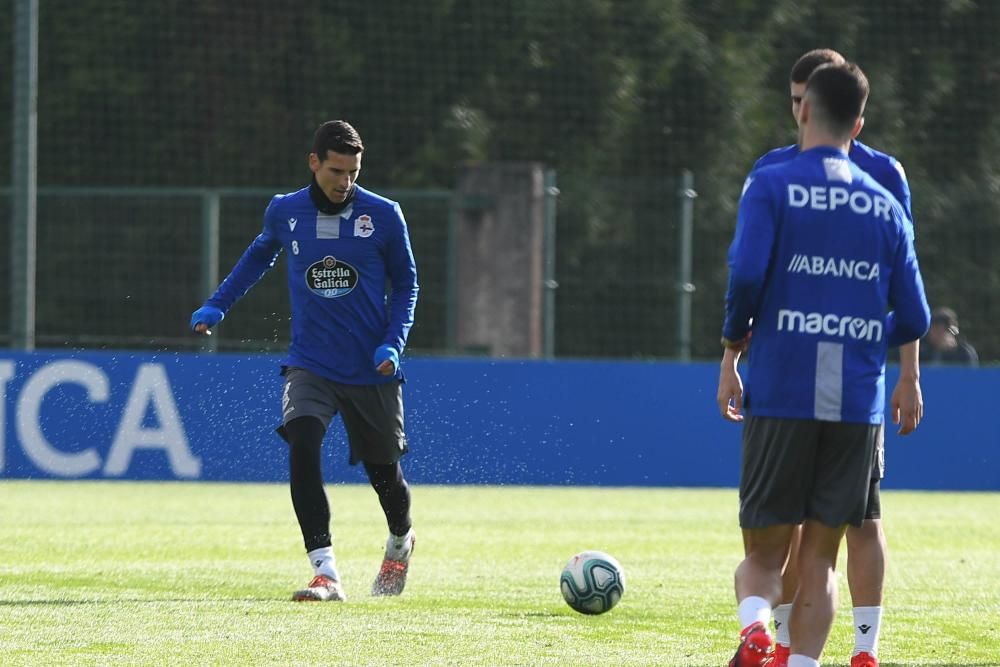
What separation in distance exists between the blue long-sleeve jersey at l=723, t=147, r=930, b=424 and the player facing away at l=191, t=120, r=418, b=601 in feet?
9.30

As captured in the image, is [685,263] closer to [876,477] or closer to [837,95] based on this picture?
[876,477]

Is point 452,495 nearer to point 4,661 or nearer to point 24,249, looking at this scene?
point 24,249

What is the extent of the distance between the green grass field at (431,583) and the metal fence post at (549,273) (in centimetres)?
270

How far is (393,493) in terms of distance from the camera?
8.13 m

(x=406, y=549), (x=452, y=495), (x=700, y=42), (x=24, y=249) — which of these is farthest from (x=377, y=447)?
(x=700, y=42)

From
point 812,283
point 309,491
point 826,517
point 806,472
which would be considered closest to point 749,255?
point 812,283

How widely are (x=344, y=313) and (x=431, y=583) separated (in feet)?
4.64

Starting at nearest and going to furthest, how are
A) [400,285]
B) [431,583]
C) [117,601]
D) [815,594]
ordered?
1. [815,594]
2. [117,601]
3. [400,285]
4. [431,583]

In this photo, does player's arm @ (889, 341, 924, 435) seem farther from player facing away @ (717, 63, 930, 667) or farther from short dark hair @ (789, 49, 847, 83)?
short dark hair @ (789, 49, 847, 83)

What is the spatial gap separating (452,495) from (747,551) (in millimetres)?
9440

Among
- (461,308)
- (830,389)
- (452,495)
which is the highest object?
(830,389)

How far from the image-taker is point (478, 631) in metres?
6.96

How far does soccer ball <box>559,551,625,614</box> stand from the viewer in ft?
24.6

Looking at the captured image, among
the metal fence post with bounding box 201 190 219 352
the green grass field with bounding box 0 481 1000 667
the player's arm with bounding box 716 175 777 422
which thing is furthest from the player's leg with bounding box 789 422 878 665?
the metal fence post with bounding box 201 190 219 352
